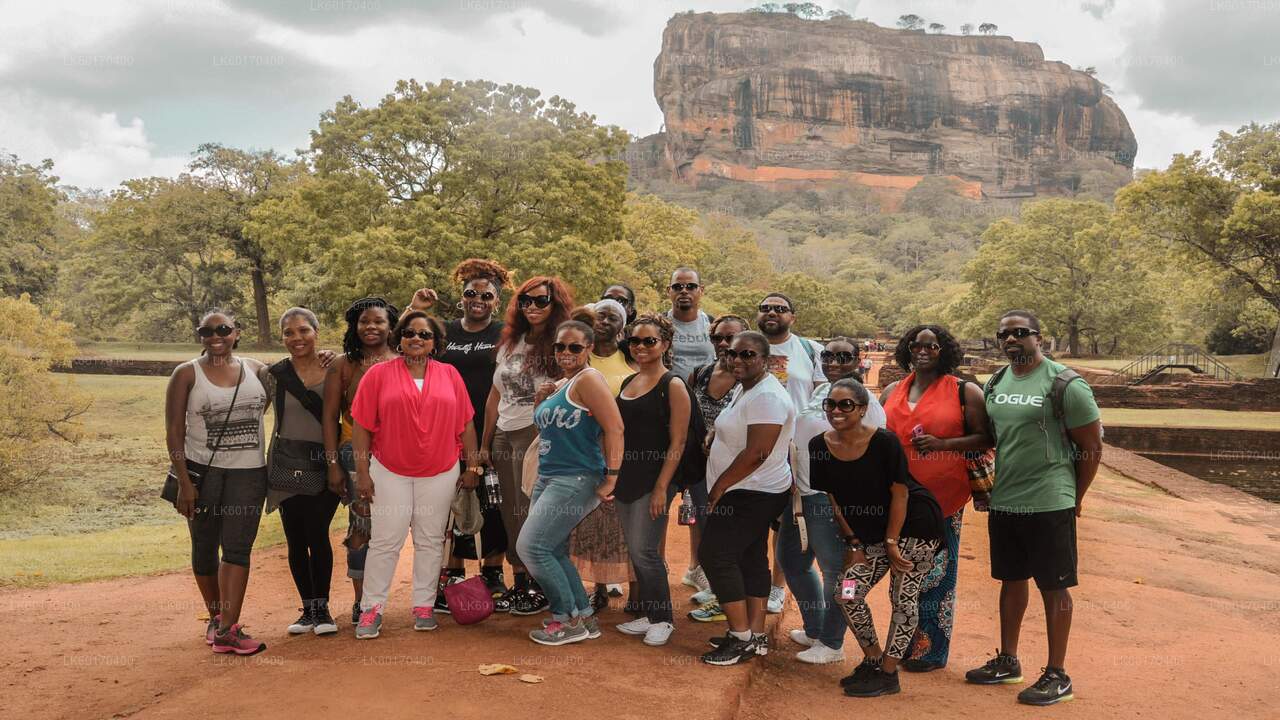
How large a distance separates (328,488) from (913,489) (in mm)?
2805

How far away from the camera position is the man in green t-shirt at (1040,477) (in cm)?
402

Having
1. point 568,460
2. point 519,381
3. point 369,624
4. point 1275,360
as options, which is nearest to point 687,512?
point 568,460

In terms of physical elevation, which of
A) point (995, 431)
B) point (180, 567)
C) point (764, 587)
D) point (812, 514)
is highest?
point (995, 431)

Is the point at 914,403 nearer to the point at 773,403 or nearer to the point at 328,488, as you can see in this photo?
the point at 773,403

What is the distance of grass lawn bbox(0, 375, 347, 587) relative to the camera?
7641 mm

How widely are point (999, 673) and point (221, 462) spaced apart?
3.81 m

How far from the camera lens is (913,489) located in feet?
13.5

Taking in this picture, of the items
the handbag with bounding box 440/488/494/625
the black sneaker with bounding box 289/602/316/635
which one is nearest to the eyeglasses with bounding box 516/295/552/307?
the handbag with bounding box 440/488/494/625

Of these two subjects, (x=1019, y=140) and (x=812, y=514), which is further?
(x=1019, y=140)

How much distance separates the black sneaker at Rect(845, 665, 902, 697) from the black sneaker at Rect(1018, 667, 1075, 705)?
1.87ft

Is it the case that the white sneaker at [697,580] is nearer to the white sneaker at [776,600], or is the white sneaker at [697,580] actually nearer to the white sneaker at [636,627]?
the white sneaker at [776,600]

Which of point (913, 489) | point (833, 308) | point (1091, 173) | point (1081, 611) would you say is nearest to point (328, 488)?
point (913, 489)

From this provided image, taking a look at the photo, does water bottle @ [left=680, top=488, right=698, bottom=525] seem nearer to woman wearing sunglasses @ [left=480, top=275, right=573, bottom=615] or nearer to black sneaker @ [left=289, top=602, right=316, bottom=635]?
woman wearing sunglasses @ [left=480, top=275, right=573, bottom=615]

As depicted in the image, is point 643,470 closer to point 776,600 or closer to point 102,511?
point 776,600
